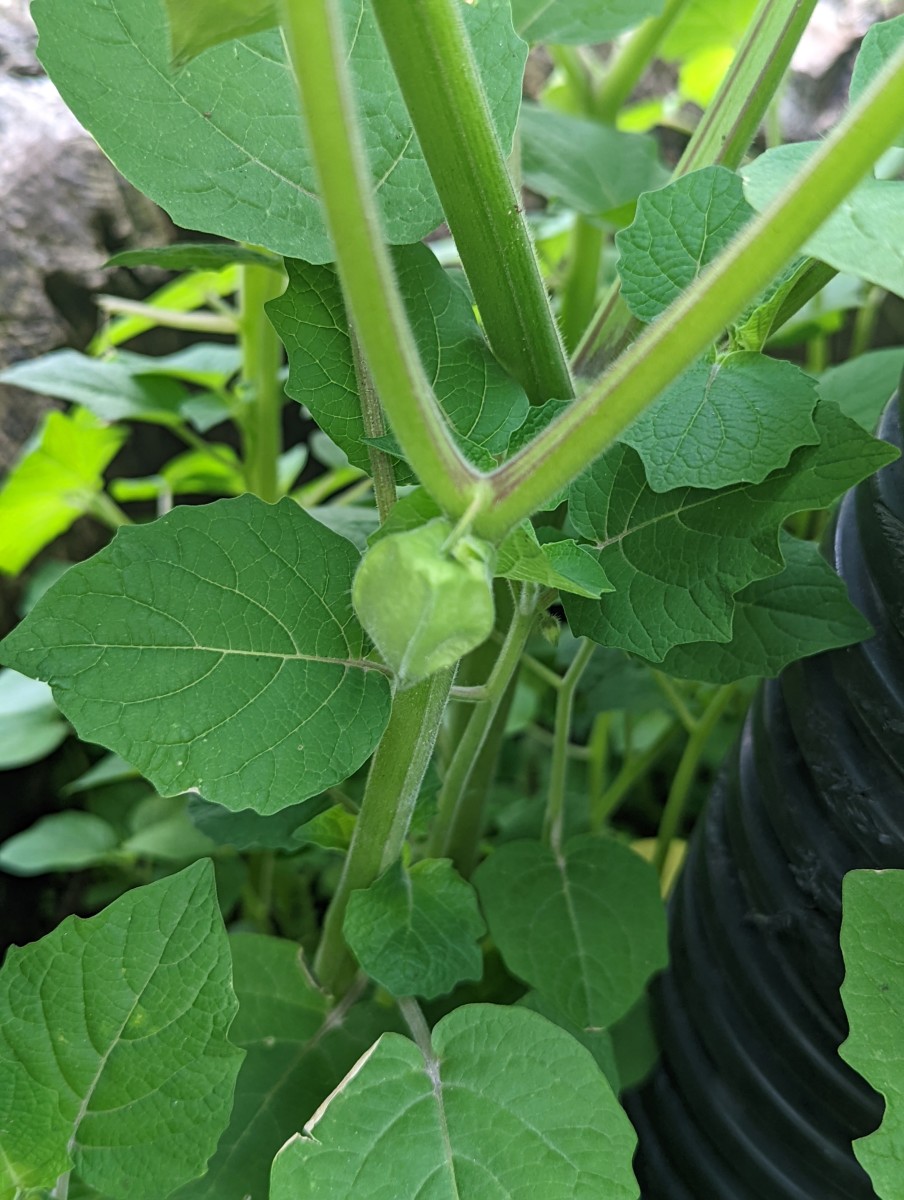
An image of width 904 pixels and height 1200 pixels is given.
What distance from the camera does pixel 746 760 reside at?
1.45 feet

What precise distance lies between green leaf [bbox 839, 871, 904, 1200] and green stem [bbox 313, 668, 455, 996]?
0.50ft

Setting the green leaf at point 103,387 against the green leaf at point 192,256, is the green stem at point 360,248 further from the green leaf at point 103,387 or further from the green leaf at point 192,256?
the green leaf at point 103,387

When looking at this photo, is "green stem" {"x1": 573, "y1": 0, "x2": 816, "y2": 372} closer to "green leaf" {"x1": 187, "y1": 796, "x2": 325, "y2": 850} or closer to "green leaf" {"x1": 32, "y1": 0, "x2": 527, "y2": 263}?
"green leaf" {"x1": 32, "y1": 0, "x2": 527, "y2": 263}

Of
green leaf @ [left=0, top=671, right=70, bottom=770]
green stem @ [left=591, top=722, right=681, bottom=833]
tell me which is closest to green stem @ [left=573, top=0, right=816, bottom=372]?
green stem @ [left=591, top=722, right=681, bottom=833]

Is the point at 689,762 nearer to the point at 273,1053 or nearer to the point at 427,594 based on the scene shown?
the point at 273,1053

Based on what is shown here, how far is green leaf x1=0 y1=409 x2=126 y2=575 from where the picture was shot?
27.6 inches

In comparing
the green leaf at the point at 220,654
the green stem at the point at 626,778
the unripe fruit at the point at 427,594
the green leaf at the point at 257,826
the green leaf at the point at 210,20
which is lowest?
the green stem at the point at 626,778

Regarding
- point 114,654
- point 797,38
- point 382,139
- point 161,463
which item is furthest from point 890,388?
point 161,463

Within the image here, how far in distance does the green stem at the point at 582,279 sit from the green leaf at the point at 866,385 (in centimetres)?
19

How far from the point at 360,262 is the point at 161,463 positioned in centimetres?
92

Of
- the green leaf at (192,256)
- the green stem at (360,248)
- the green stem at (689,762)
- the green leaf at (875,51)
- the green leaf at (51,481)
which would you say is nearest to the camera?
the green stem at (360,248)

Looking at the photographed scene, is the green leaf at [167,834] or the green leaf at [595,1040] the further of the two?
the green leaf at [167,834]

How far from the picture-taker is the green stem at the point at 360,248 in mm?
180

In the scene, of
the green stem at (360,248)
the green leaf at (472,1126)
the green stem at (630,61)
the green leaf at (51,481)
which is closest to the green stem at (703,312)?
the green stem at (360,248)
